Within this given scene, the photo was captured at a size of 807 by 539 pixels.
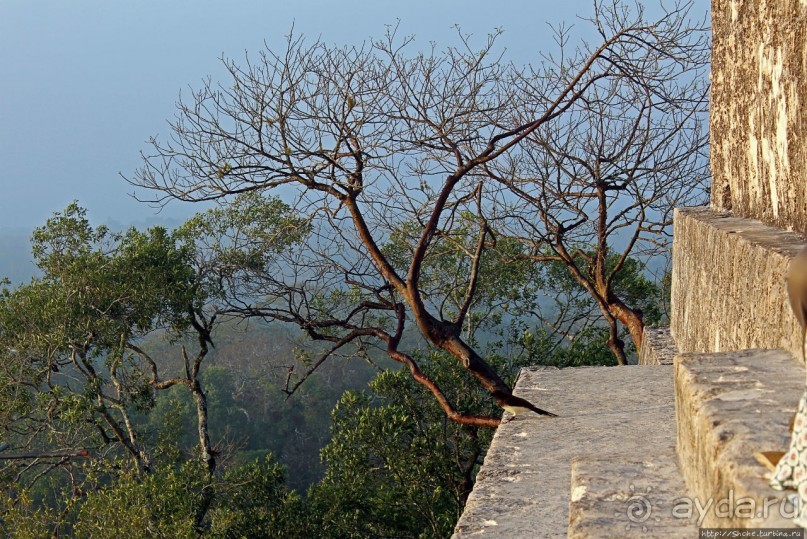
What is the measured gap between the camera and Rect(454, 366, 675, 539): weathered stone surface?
8.38ft

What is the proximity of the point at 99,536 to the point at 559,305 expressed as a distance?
21.1 feet

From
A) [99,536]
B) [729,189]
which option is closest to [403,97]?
[729,189]

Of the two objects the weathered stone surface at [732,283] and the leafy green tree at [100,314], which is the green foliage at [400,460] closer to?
the leafy green tree at [100,314]

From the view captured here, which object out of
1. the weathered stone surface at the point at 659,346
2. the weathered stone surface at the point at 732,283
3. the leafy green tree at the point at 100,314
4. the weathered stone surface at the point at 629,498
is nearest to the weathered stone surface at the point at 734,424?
the weathered stone surface at the point at 629,498

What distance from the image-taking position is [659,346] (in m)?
5.39

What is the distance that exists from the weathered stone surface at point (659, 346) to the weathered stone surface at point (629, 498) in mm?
2809

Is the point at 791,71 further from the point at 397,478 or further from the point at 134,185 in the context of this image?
the point at 397,478

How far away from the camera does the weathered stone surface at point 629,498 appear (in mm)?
1764

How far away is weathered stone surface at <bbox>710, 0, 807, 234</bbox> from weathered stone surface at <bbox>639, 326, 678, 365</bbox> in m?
1.04

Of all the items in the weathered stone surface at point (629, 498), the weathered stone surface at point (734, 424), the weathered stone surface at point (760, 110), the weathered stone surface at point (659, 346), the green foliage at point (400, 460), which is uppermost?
the weathered stone surface at point (760, 110)

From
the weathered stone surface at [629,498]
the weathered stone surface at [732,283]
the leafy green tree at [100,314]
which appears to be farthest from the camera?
the leafy green tree at [100,314]

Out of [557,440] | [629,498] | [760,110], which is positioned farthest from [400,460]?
[629,498]

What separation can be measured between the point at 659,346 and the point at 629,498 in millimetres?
3591

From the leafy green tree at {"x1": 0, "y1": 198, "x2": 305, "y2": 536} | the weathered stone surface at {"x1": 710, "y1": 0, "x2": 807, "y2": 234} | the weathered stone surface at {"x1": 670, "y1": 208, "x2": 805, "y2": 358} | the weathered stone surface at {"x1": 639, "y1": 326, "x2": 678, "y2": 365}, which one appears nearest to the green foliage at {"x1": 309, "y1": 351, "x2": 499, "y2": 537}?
the leafy green tree at {"x1": 0, "y1": 198, "x2": 305, "y2": 536}
